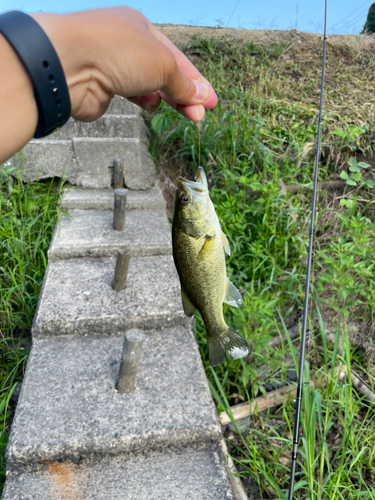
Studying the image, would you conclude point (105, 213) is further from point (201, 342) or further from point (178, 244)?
point (178, 244)

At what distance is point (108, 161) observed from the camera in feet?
15.8

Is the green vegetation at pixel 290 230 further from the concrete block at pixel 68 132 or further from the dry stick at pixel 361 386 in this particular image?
the concrete block at pixel 68 132

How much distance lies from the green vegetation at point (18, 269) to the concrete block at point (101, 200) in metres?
0.24

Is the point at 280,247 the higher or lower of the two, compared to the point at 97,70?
lower

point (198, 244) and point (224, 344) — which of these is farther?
point (224, 344)

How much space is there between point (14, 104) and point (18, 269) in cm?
281

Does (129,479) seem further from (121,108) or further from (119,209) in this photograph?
(121,108)

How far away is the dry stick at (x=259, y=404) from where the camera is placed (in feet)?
8.51

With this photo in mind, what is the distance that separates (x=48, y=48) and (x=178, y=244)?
2.24 feet

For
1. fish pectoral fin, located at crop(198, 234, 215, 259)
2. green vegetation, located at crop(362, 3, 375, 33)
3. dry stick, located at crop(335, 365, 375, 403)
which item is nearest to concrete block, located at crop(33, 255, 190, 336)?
dry stick, located at crop(335, 365, 375, 403)

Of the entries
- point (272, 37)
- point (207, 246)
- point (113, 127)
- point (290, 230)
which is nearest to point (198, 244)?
point (207, 246)

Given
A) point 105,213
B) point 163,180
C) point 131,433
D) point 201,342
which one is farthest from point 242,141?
point 131,433

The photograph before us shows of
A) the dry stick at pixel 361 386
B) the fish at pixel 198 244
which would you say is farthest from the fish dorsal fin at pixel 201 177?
the dry stick at pixel 361 386

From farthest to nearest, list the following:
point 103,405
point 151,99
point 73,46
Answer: point 103,405 < point 151,99 < point 73,46
